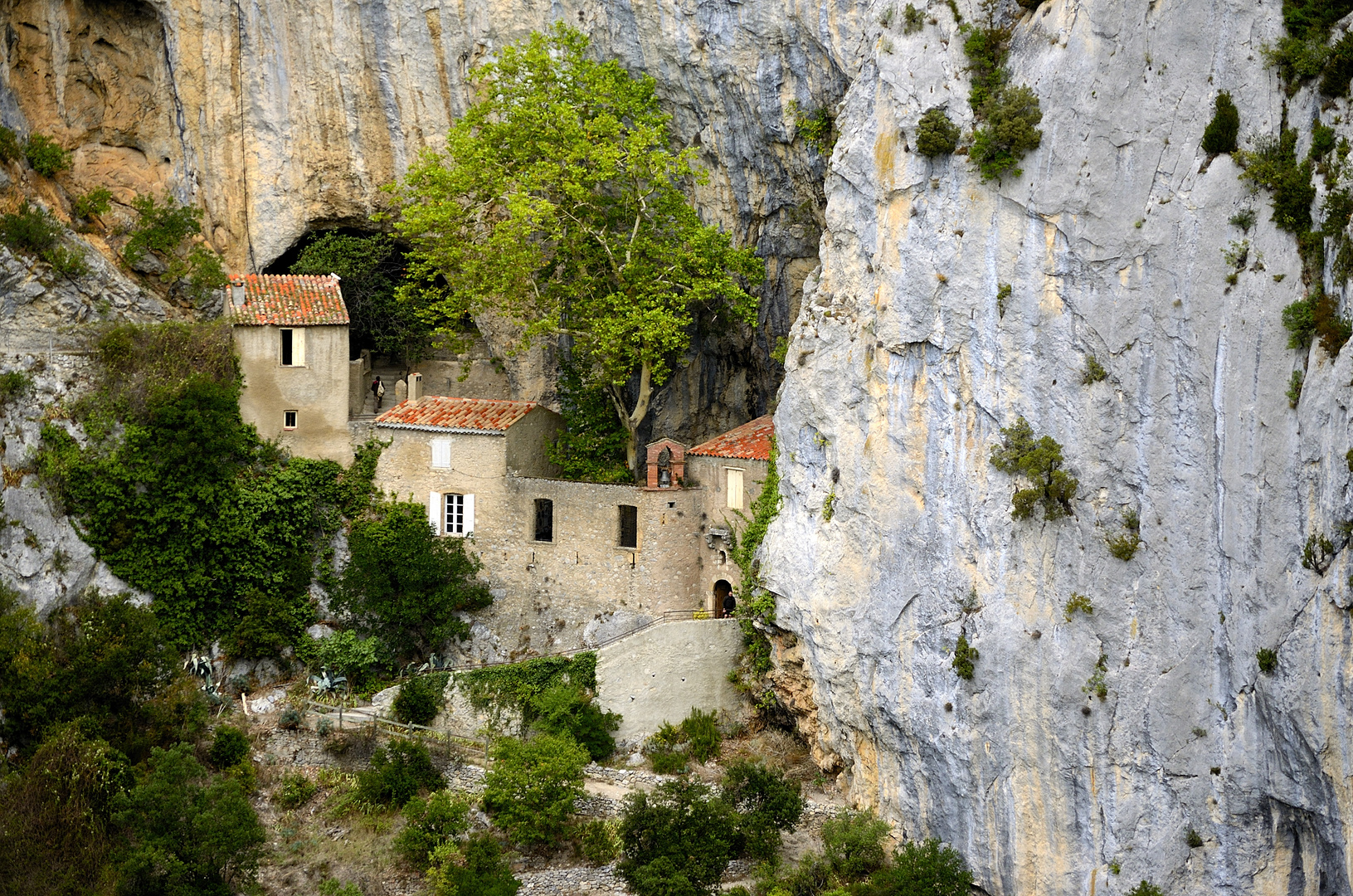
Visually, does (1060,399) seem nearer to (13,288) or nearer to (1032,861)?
(1032,861)

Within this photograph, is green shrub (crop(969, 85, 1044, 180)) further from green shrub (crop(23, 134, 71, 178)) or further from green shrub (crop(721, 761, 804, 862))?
green shrub (crop(23, 134, 71, 178))

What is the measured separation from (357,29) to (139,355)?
1061cm

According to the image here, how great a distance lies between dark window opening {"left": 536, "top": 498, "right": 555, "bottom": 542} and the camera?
34.4 m

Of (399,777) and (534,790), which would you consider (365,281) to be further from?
(534,790)

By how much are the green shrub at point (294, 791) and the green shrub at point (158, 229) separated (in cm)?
1450

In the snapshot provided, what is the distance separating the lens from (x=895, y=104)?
28469mm

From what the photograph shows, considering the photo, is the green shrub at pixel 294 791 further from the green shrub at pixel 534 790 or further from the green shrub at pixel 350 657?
the green shrub at pixel 534 790

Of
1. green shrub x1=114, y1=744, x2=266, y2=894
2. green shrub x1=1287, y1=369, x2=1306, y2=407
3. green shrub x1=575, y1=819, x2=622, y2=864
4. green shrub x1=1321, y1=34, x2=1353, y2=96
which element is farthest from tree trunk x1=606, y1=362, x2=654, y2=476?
green shrub x1=1321, y1=34, x2=1353, y2=96

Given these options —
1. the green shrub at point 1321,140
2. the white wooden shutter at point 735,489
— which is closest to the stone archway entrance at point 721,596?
the white wooden shutter at point 735,489

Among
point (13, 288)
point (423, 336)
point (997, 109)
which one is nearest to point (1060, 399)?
point (997, 109)

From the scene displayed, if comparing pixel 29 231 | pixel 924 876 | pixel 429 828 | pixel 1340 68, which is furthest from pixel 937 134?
pixel 29 231

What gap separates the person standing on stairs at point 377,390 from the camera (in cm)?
3862

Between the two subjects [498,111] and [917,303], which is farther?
[498,111]

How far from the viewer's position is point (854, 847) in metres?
27.2
